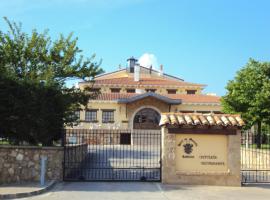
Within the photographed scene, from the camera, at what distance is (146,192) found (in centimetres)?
1116

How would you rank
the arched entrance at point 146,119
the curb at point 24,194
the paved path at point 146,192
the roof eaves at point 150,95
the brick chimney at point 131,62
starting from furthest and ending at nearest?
the brick chimney at point 131,62, the arched entrance at point 146,119, the roof eaves at point 150,95, the paved path at point 146,192, the curb at point 24,194

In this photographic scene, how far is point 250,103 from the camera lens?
22438mm

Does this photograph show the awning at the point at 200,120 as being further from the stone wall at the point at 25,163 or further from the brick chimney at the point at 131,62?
the brick chimney at the point at 131,62

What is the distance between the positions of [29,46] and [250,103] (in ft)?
45.8

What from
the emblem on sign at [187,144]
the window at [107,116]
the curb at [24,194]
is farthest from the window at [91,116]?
the curb at [24,194]

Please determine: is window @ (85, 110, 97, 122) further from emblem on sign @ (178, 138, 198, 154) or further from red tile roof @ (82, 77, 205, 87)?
emblem on sign @ (178, 138, 198, 154)

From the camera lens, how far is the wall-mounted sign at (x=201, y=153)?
12977 mm

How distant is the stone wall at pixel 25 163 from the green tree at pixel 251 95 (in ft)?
42.8

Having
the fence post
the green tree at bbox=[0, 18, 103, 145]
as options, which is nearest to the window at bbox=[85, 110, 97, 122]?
the green tree at bbox=[0, 18, 103, 145]

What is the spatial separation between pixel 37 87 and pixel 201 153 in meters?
6.29

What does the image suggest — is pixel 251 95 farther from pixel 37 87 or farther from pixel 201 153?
pixel 37 87

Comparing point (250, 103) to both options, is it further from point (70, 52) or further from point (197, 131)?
point (70, 52)

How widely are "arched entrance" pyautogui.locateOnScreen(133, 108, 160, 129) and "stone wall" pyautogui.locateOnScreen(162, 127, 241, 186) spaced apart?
27395 mm

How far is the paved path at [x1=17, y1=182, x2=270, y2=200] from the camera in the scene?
1036 cm
